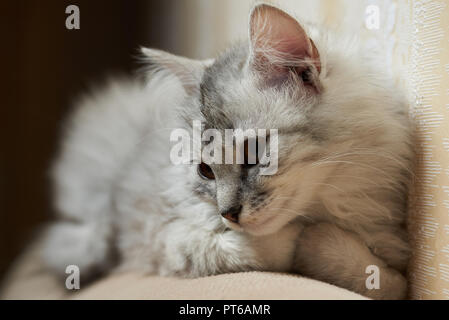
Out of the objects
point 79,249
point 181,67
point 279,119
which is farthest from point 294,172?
point 79,249

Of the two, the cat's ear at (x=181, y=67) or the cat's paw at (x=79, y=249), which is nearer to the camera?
the cat's ear at (x=181, y=67)

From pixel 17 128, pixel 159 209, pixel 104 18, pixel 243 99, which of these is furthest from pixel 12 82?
pixel 243 99

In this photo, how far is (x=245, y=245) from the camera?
1.00 m

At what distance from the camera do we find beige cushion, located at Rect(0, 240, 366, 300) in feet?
2.65

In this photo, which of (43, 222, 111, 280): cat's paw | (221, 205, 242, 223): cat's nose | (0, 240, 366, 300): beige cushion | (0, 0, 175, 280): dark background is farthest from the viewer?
(0, 0, 175, 280): dark background

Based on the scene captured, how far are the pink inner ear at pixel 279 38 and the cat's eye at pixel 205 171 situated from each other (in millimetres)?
286

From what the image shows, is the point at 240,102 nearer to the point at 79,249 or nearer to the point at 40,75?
the point at 79,249

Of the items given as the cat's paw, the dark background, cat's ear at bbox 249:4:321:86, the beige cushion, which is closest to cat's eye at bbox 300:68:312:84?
cat's ear at bbox 249:4:321:86

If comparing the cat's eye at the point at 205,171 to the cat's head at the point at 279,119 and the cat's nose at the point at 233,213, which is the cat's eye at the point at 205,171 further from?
the cat's nose at the point at 233,213

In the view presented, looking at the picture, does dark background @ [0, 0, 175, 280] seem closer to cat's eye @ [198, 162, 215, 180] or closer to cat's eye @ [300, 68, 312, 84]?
cat's eye @ [198, 162, 215, 180]

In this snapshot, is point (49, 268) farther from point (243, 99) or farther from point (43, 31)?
point (43, 31)

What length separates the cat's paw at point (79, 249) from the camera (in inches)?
56.3

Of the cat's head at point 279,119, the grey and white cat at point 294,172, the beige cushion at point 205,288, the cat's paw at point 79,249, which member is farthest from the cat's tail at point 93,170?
the cat's head at point 279,119
